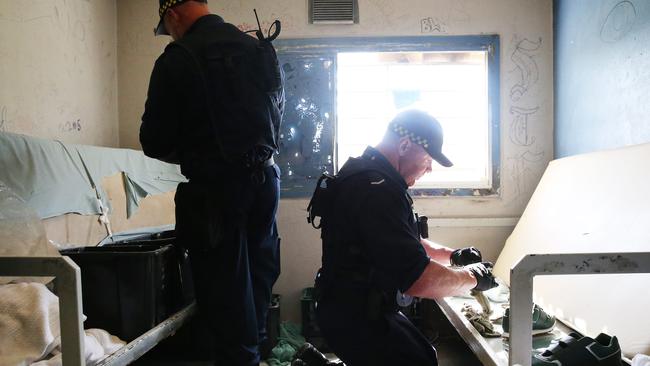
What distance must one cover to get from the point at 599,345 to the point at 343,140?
2215mm

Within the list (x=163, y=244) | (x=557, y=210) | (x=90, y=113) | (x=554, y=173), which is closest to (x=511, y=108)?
(x=554, y=173)

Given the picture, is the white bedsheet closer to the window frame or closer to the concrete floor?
the concrete floor

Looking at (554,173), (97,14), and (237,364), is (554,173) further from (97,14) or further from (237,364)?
(97,14)

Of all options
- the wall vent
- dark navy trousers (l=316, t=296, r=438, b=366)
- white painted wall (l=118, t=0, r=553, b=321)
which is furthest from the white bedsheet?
the wall vent

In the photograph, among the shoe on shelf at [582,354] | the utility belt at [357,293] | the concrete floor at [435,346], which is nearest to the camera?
the shoe on shelf at [582,354]

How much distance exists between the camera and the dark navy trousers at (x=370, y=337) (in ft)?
4.40

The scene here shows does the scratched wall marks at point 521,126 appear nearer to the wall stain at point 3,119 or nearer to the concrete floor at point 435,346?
the concrete floor at point 435,346

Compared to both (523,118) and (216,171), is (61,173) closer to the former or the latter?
(216,171)

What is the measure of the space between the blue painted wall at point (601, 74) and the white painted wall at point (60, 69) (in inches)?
125

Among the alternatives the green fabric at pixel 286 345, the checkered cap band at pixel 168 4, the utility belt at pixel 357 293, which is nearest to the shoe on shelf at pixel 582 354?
the utility belt at pixel 357 293

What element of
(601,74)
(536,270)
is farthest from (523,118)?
(536,270)

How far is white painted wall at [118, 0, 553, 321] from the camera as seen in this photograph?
3.08 metres

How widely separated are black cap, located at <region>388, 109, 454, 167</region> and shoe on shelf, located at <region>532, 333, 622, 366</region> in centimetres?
72

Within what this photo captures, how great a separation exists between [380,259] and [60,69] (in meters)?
2.27
